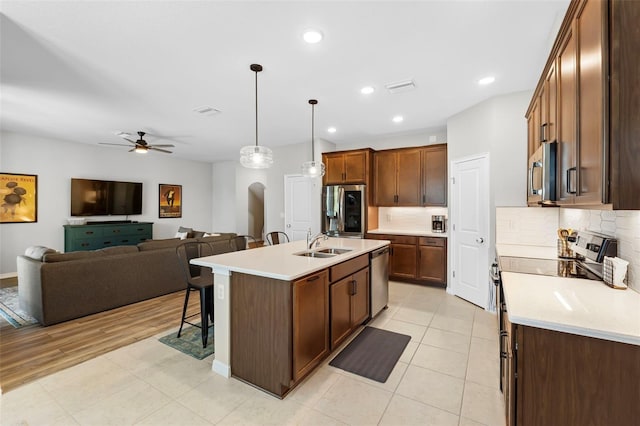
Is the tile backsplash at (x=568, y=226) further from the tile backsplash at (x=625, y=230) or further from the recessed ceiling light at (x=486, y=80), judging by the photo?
the recessed ceiling light at (x=486, y=80)

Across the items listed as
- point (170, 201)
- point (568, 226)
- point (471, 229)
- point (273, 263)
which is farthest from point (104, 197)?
point (568, 226)

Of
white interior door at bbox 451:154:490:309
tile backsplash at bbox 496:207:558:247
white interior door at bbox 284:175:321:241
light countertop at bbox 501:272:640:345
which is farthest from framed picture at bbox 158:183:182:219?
light countertop at bbox 501:272:640:345

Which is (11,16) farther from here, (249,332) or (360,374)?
(360,374)

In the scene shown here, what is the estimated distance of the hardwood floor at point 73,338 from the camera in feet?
7.73

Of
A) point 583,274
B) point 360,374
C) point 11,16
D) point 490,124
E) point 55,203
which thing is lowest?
point 360,374

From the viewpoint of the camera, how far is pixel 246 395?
2027 mm

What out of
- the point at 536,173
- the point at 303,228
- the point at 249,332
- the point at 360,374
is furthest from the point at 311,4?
the point at 303,228

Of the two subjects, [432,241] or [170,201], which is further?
[170,201]

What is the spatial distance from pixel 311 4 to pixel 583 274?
2.62m

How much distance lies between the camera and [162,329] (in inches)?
121

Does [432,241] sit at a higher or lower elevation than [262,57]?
lower

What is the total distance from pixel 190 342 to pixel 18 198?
533 centimetres

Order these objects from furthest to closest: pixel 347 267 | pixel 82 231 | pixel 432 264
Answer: pixel 82 231 < pixel 432 264 < pixel 347 267

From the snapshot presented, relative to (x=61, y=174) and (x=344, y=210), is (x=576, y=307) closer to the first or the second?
(x=344, y=210)
